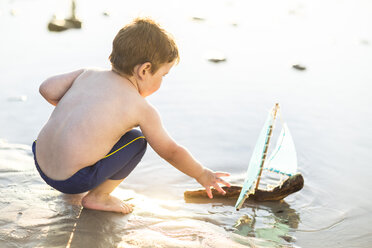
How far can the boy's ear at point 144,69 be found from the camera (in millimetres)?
2074

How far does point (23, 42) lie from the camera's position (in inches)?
205

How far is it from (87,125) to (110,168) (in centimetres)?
23

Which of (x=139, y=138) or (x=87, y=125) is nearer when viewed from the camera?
(x=87, y=125)

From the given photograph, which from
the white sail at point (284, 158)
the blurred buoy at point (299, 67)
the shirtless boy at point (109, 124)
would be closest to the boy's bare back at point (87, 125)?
the shirtless boy at point (109, 124)

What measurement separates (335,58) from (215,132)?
9.33ft

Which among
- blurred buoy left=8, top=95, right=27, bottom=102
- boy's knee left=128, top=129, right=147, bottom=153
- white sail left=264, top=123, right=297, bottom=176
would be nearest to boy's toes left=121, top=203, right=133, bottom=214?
boy's knee left=128, top=129, right=147, bottom=153

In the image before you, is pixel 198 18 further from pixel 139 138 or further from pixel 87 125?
pixel 87 125

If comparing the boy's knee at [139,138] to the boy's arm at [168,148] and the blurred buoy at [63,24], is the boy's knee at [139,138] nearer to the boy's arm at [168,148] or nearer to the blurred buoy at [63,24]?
the boy's arm at [168,148]

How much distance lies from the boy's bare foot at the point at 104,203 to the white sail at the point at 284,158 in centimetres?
79

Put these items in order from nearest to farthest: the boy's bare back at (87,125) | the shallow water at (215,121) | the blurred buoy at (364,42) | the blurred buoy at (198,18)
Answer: the boy's bare back at (87,125), the shallow water at (215,121), the blurred buoy at (364,42), the blurred buoy at (198,18)

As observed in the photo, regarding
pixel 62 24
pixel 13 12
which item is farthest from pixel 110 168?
pixel 13 12

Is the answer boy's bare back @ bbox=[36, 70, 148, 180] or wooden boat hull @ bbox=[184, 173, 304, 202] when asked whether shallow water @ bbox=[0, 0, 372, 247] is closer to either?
wooden boat hull @ bbox=[184, 173, 304, 202]

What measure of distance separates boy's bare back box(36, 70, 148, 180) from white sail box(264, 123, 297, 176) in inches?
32.5

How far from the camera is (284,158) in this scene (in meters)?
2.45
